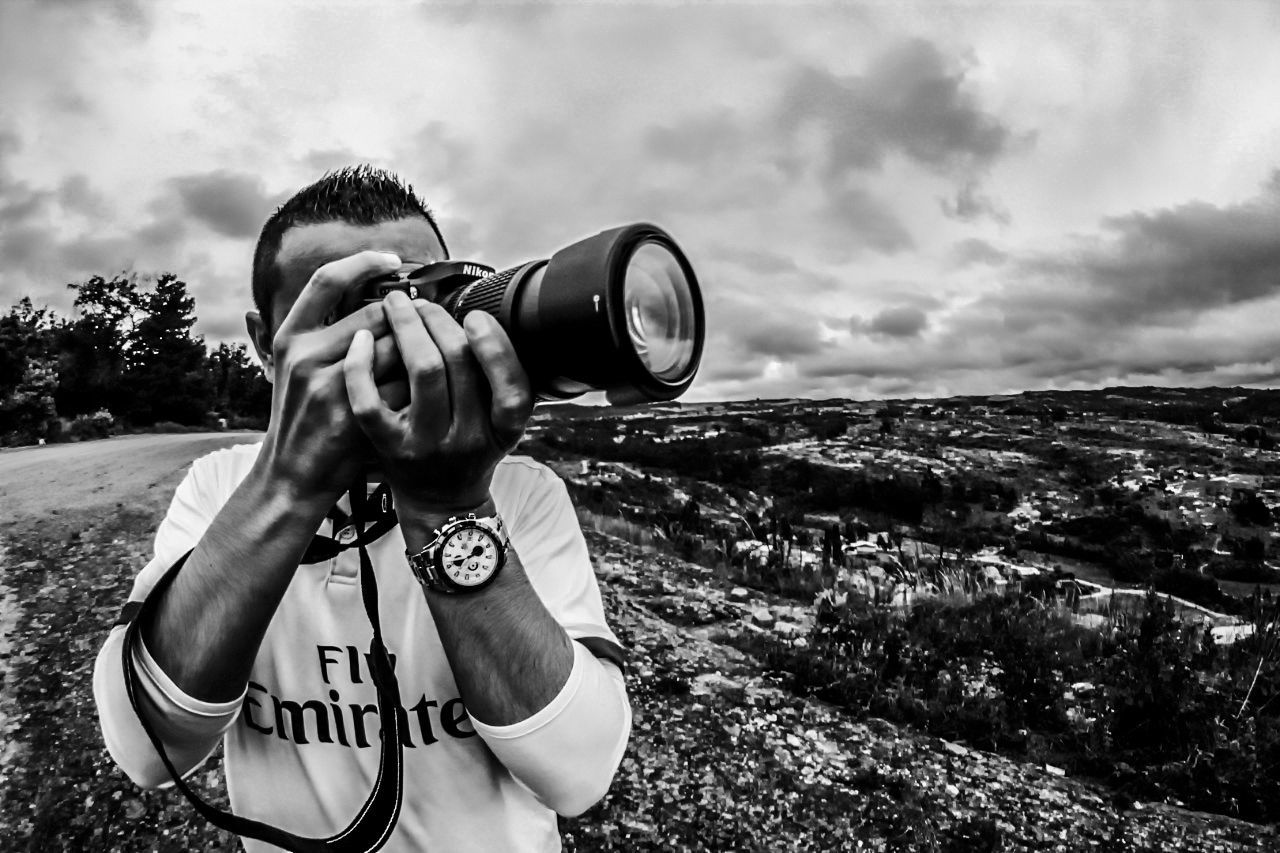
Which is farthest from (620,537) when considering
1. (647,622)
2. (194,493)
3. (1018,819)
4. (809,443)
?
(809,443)

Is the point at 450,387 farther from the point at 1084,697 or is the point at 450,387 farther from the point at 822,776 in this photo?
the point at 1084,697

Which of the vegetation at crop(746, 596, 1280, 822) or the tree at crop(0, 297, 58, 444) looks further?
the tree at crop(0, 297, 58, 444)

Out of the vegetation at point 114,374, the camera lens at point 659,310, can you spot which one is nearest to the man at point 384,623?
the camera lens at point 659,310

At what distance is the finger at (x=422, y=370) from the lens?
104 cm

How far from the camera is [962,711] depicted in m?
4.40

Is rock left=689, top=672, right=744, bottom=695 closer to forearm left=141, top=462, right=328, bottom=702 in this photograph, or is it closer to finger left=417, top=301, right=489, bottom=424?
forearm left=141, top=462, right=328, bottom=702

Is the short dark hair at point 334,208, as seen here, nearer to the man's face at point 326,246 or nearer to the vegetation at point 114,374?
the man's face at point 326,246

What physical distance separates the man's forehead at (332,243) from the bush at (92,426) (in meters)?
26.7

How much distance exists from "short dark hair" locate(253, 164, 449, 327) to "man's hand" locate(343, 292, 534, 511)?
→ 0.55m

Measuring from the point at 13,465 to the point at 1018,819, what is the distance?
17.8m

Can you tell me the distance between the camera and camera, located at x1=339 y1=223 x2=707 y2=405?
1050 mm

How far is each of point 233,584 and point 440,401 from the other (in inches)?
17.4

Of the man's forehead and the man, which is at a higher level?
the man's forehead

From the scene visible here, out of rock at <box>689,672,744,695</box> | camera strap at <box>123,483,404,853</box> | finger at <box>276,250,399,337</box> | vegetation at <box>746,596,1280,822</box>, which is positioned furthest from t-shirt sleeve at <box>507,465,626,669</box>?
vegetation at <box>746,596,1280,822</box>
